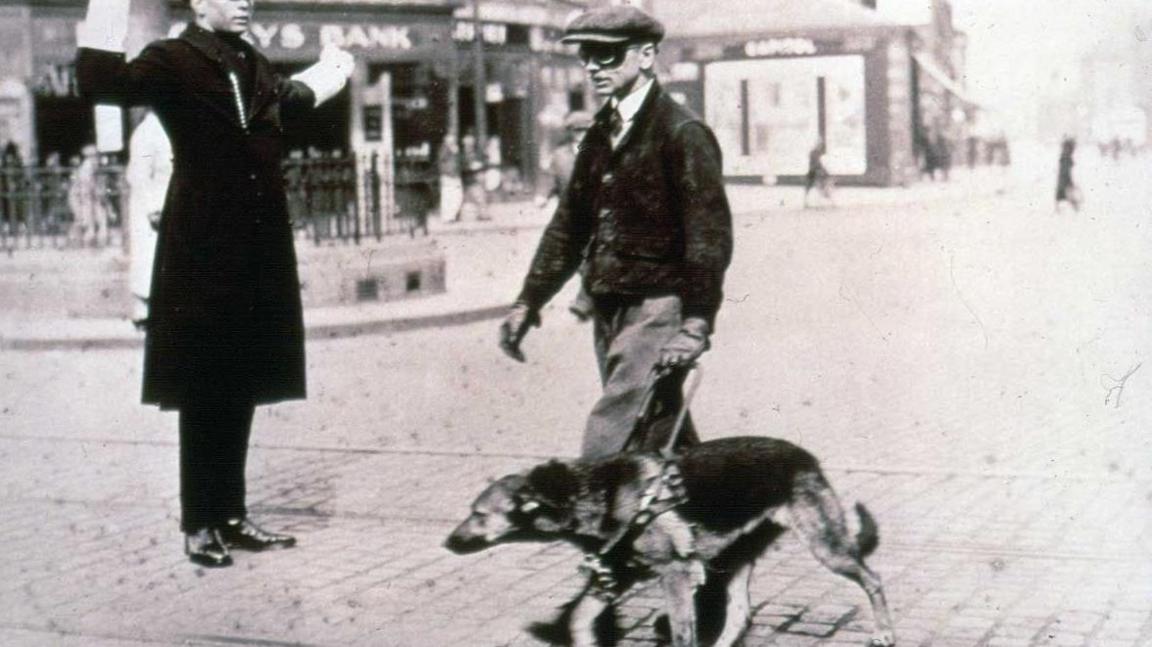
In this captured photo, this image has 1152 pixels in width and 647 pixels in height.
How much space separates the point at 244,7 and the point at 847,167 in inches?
705

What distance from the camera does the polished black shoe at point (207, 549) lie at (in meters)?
6.53

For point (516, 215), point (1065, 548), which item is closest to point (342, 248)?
point (1065, 548)

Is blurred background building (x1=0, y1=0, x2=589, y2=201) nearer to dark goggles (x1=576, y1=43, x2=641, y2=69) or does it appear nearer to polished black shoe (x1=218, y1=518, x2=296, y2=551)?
polished black shoe (x1=218, y1=518, x2=296, y2=551)

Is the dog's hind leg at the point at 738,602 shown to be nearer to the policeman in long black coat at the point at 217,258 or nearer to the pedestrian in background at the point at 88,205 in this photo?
the policeman in long black coat at the point at 217,258

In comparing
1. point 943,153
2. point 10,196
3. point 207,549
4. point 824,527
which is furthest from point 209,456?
point 943,153

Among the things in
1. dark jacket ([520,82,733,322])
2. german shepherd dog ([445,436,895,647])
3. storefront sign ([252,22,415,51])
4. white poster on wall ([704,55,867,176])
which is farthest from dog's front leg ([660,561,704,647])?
storefront sign ([252,22,415,51])

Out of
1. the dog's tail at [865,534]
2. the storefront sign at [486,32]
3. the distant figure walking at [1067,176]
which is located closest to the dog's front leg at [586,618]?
the dog's tail at [865,534]

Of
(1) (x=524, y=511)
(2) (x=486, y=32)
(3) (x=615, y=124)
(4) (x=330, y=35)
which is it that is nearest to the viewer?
(1) (x=524, y=511)

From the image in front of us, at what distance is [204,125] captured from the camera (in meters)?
6.40

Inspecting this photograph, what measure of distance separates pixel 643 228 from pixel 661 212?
0.08 metres

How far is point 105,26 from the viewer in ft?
19.7

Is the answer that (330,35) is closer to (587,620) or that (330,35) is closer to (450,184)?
(450,184)

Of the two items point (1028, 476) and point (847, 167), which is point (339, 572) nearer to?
point (1028, 476)

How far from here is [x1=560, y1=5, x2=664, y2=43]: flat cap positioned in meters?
5.28
